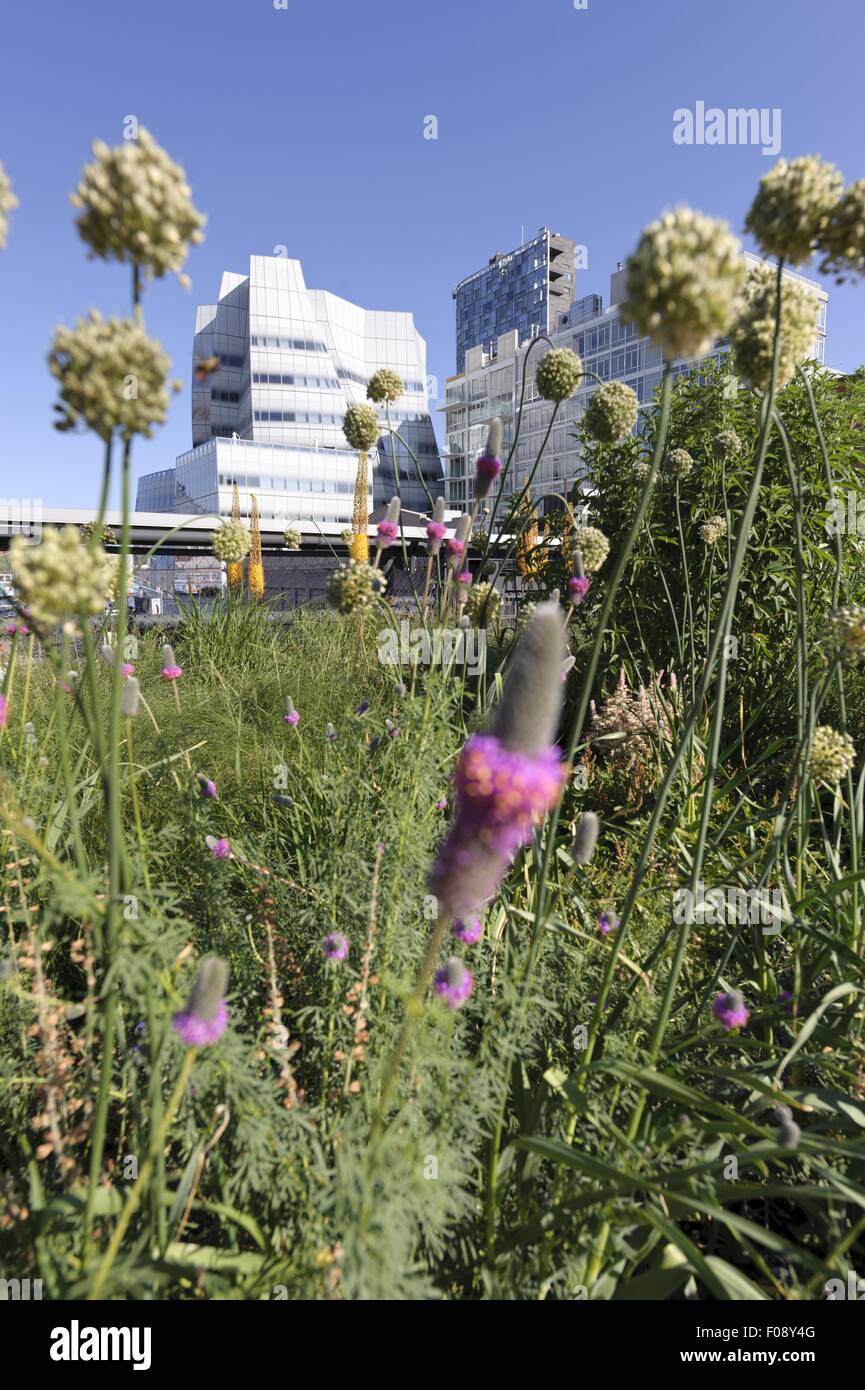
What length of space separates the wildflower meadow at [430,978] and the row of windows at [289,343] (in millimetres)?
69511

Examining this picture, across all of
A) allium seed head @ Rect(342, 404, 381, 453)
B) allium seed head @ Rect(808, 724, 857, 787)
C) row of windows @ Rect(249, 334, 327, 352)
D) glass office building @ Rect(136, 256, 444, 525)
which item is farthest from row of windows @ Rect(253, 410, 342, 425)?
allium seed head @ Rect(808, 724, 857, 787)

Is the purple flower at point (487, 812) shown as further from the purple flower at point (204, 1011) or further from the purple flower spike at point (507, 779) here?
the purple flower at point (204, 1011)

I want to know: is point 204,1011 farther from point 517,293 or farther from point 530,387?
point 517,293

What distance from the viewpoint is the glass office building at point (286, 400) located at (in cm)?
6031

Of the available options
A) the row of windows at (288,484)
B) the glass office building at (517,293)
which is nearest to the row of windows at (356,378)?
the row of windows at (288,484)

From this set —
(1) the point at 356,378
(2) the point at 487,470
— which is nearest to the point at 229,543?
(2) the point at 487,470

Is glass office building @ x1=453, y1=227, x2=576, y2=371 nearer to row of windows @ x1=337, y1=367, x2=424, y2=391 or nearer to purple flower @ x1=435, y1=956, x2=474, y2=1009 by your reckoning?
row of windows @ x1=337, y1=367, x2=424, y2=391

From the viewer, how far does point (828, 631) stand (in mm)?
2027

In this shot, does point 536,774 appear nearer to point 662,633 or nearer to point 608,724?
point 608,724

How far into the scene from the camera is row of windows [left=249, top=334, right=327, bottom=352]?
2453 inches

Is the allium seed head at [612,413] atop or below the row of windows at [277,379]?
below

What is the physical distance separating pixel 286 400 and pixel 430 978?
68.2 metres

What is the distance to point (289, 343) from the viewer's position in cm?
6306
